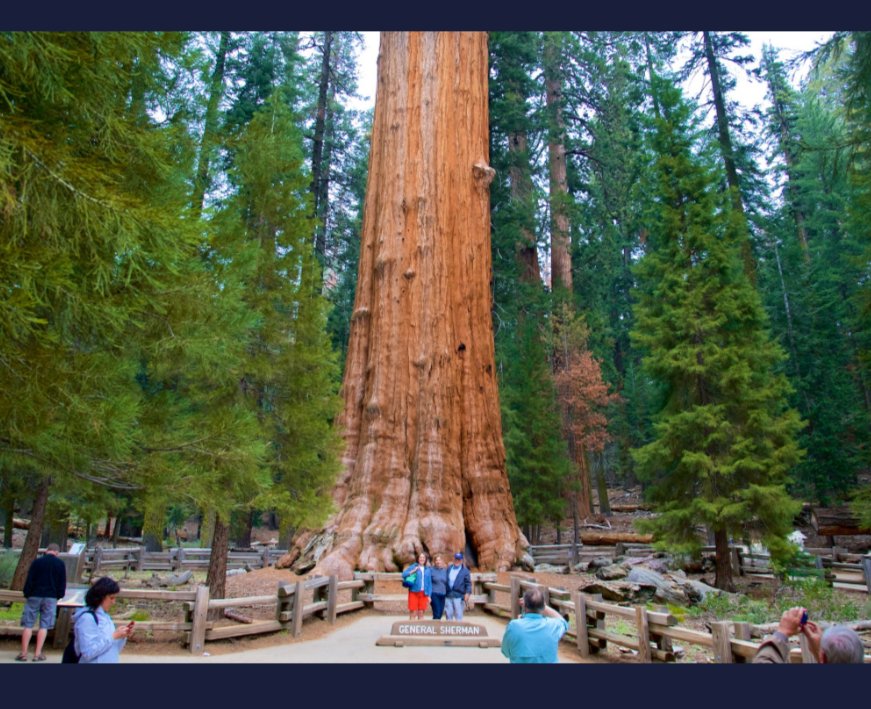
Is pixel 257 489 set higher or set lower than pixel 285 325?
lower

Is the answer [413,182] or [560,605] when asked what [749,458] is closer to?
[560,605]

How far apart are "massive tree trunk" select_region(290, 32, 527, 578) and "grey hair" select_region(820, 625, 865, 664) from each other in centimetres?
772

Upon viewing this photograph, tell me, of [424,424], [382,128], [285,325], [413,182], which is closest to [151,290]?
[285,325]

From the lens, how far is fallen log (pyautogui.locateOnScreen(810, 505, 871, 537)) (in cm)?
1944

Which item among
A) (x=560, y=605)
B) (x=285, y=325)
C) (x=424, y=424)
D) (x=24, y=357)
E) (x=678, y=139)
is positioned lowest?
(x=560, y=605)

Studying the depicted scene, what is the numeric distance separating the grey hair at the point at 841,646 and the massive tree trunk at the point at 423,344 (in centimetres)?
772

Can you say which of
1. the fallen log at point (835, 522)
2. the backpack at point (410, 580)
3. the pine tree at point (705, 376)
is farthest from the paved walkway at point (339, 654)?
the fallen log at point (835, 522)

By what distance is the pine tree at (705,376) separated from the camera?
39.8 ft

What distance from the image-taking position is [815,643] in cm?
Answer: 375

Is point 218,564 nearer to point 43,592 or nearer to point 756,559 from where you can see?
point 43,592

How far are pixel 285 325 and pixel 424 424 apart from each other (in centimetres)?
350

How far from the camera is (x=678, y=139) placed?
14.2 m

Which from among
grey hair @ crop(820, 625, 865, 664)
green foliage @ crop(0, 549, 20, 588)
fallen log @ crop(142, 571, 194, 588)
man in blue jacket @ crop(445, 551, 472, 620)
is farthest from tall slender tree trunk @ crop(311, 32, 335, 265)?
grey hair @ crop(820, 625, 865, 664)

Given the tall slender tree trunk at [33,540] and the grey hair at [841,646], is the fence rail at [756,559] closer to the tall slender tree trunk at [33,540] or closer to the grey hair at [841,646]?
the tall slender tree trunk at [33,540]
